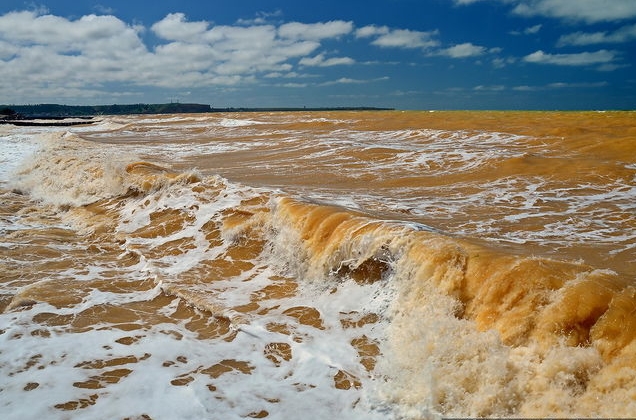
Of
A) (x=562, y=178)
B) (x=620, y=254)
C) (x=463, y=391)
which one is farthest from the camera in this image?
(x=562, y=178)

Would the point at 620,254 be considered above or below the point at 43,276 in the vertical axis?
above

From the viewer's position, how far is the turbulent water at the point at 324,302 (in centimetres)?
430

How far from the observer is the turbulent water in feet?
14.1

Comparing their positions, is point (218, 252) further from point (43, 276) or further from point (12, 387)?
point (12, 387)

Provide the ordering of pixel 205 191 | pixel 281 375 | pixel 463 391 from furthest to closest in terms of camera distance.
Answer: pixel 205 191 < pixel 281 375 < pixel 463 391

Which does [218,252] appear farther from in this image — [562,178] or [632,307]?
[562,178]

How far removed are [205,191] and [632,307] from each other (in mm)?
9108

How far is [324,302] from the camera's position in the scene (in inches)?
260

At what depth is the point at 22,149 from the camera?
26984 mm

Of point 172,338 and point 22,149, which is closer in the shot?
point 172,338

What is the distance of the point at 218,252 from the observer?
8852 mm

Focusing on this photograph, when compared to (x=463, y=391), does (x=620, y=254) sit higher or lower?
higher

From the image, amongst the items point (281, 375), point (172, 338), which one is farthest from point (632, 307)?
point (172, 338)

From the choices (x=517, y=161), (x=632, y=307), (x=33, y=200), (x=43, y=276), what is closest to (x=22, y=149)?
(x=33, y=200)
